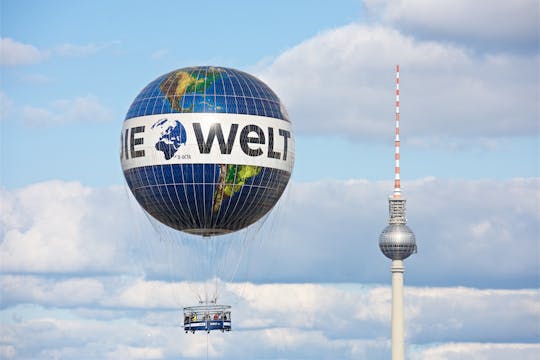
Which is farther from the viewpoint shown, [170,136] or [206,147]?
[170,136]

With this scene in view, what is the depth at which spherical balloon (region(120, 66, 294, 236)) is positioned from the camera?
125 meters

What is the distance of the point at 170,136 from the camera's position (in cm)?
12525

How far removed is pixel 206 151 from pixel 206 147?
1.06ft

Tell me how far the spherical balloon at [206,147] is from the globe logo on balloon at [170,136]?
81 millimetres

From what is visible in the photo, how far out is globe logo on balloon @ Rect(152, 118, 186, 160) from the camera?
410 feet

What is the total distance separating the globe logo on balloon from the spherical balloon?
8cm

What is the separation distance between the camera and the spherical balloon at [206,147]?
12512 cm

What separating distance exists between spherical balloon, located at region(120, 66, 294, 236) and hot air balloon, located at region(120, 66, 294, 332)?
0.26 feet

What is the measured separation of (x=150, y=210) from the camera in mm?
129500

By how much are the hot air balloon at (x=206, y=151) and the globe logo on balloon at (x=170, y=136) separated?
8cm

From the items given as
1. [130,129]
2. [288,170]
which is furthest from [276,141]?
[130,129]

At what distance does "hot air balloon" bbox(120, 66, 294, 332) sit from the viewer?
411 feet

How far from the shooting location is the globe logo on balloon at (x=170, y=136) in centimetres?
12506

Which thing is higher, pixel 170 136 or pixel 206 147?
pixel 170 136
